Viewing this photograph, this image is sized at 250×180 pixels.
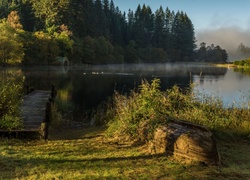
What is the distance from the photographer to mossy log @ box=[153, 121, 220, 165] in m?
7.12

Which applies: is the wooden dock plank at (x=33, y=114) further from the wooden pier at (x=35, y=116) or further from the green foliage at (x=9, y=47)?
the green foliage at (x=9, y=47)

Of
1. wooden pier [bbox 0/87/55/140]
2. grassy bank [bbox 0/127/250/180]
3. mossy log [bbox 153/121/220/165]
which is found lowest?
grassy bank [bbox 0/127/250/180]

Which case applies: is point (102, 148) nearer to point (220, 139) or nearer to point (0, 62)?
point (220, 139)

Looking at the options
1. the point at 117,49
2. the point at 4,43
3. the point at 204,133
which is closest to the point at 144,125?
the point at 204,133

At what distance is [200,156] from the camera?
7.10 metres

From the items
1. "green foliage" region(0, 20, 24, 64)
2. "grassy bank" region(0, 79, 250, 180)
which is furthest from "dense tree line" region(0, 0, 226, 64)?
"grassy bank" region(0, 79, 250, 180)

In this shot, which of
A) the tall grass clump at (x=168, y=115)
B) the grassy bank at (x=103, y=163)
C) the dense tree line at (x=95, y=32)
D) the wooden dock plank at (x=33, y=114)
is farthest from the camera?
the dense tree line at (x=95, y=32)

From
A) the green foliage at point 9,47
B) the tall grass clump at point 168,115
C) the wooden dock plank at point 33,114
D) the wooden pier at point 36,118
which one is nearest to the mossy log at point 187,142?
the tall grass clump at point 168,115

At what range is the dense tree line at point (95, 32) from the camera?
69000 millimetres

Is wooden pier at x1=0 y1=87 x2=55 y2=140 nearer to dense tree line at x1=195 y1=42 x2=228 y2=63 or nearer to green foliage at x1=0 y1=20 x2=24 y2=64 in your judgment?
green foliage at x1=0 y1=20 x2=24 y2=64

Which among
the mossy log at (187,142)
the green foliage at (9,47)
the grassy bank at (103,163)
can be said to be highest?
the green foliage at (9,47)

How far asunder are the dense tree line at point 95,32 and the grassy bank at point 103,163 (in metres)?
52.7

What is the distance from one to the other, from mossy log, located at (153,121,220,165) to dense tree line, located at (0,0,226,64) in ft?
177

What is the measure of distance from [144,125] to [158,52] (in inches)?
4855
